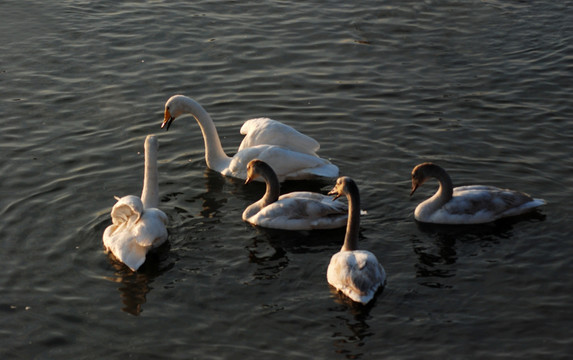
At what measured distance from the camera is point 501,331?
9664mm

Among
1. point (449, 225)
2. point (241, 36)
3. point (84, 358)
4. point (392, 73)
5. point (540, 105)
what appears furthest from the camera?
point (241, 36)

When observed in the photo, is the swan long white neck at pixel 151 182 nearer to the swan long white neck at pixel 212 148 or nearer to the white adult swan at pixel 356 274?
the swan long white neck at pixel 212 148

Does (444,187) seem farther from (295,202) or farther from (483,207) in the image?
(295,202)

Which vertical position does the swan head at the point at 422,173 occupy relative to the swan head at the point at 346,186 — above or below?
below

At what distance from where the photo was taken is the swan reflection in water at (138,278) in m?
10.5

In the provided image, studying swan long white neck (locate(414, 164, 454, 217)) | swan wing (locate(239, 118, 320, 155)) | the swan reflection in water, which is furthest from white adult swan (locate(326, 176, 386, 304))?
swan wing (locate(239, 118, 320, 155))

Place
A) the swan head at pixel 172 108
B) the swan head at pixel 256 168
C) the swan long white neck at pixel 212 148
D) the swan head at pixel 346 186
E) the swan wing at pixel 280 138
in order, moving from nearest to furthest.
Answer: the swan head at pixel 346 186
the swan head at pixel 256 168
the swan wing at pixel 280 138
the swan long white neck at pixel 212 148
the swan head at pixel 172 108

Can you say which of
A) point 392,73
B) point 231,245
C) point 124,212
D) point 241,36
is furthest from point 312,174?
point 241,36

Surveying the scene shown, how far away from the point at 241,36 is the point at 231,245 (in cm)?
800

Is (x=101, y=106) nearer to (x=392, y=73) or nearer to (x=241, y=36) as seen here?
(x=241, y=36)

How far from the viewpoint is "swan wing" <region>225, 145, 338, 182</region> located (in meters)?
13.3

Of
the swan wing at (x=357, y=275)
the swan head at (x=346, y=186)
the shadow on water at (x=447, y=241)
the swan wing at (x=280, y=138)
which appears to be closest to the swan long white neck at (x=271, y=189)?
the swan head at (x=346, y=186)

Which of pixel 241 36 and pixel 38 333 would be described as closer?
pixel 38 333

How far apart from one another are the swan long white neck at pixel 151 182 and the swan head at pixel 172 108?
6.34 ft
